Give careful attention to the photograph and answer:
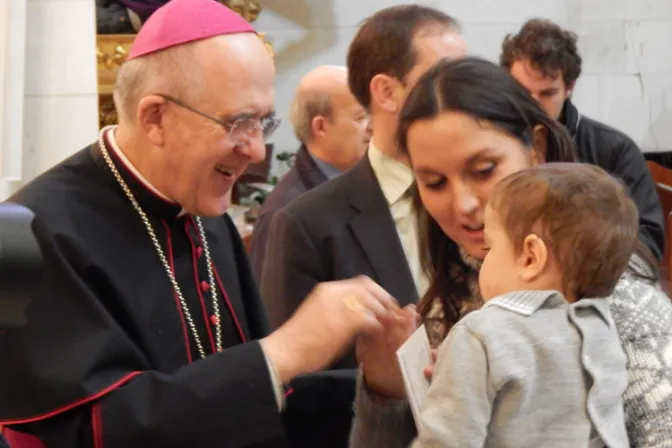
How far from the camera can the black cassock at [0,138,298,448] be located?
1738mm

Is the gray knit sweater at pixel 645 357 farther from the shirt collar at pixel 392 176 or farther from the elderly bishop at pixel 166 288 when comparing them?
the shirt collar at pixel 392 176

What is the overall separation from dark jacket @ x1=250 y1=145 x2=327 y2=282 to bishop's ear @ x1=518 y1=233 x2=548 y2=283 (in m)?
1.78

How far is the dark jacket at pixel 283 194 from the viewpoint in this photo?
353 cm

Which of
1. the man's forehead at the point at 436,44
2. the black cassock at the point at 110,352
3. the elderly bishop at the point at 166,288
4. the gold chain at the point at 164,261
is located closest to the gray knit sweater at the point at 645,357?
the elderly bishop at the point at 166,288

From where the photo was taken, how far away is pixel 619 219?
1.58 metres

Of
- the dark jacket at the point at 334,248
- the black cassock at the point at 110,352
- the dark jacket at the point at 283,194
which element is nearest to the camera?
the black cassock at the point at 110,352

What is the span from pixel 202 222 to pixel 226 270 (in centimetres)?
13

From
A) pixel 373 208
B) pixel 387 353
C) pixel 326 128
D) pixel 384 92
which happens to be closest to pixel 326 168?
pixel 326 128

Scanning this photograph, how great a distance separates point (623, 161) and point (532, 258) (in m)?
2.55

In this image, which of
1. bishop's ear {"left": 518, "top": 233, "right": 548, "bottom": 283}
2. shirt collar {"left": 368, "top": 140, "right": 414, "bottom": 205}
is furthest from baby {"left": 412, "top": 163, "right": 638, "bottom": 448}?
shirt collar {"left": 368, "top": 140, "right": 414, "bottom": 205}

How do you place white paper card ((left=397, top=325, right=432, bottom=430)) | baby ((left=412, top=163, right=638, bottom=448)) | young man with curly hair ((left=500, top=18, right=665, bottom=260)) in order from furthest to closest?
1. young man with curly hair ((left=500, top=18, right=665, bottom=260))
2. white paper card ((left=397, top=325, right=432, bottom=430))
3. baby ((left=412, top=163, right=638, bottom=448))

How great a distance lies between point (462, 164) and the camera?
1.88 m

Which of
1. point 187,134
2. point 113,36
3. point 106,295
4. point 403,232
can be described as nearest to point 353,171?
point 403,232

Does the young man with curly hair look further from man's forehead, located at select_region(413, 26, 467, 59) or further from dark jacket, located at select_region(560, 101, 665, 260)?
man's forehead, located at select_region(413, 26, 467, 59)
